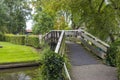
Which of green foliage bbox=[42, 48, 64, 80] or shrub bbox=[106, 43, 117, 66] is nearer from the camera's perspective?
green foliage bbox=[42, 48, 64, 80]

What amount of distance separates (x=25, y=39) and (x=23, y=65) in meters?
17.6

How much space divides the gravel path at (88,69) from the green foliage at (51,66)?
128 cm

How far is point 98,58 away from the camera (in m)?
11.4

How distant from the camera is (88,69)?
9148mm

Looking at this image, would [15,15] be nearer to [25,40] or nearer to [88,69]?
[25,40]

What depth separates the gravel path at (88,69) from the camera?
26.6 feet

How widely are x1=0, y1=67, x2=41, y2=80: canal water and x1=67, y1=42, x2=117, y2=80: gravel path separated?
279 centimetres

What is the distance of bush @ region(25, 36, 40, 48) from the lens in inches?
1130

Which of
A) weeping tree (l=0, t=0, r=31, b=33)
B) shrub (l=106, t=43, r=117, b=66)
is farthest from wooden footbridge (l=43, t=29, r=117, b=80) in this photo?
weeping tree (l=0, t=0, r=31, b=33)

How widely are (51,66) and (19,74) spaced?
7769mm

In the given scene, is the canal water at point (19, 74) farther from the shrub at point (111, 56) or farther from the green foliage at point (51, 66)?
the green foliage at point (51, 66)

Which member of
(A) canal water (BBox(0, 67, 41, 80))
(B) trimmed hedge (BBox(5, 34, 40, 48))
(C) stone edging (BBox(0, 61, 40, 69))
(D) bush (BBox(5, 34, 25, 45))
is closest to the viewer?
(A) canal water (BBox(0, 67, 41, 80))

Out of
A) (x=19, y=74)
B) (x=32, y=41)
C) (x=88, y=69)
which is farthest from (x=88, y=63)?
(x=32, y=41)

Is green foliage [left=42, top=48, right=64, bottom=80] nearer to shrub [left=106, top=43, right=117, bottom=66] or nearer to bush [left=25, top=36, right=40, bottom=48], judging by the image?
shrub [left=106, top=43, right=117, bottom=66]
